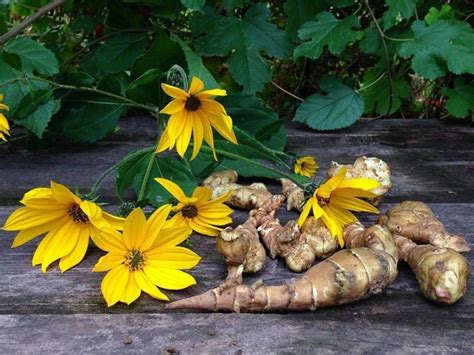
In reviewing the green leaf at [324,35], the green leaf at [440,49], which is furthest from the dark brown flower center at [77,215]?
the green leaf at [440,49]

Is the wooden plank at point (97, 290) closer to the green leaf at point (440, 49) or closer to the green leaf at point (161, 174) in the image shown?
the green leaf at point (161, 174)

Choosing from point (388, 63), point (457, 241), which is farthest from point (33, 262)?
point (388, 63)

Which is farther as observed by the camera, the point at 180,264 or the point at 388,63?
the point at 388,63

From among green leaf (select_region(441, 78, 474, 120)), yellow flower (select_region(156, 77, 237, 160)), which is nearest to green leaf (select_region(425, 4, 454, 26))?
green leaf (select_region(441, 78, 474, 120))

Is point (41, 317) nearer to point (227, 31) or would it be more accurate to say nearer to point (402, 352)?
point (402, 352)

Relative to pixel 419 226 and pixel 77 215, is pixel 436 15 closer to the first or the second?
pixel 419 226

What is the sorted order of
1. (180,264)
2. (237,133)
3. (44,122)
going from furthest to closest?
(44,122) → (237,133) → (180,264)
